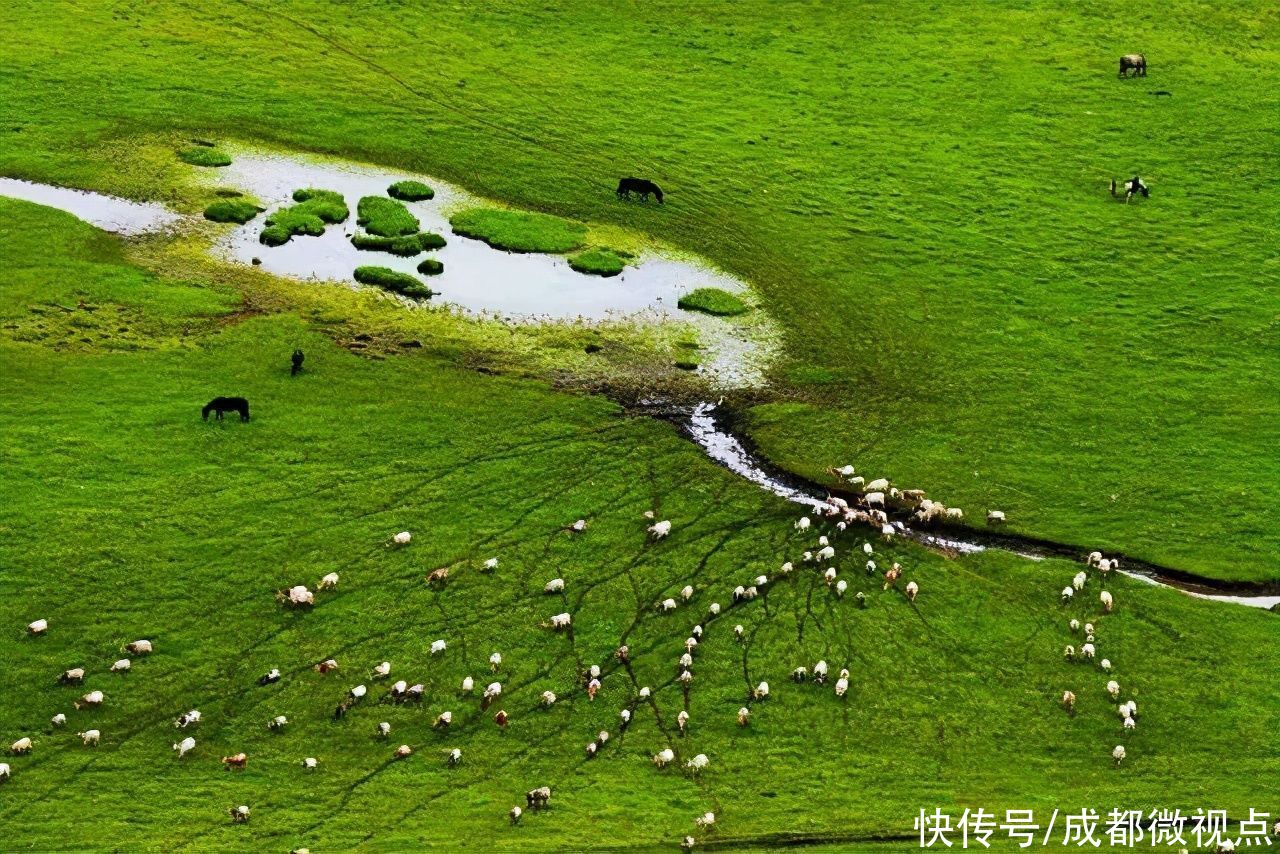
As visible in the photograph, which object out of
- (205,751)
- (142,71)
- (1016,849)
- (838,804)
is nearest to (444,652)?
(205,751)

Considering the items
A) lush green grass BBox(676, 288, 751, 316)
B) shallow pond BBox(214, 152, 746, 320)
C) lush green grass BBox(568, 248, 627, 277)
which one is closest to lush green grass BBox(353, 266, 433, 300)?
shallow pond BBox(214, 152, 746, 320)

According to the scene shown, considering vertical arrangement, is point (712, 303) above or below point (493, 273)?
above

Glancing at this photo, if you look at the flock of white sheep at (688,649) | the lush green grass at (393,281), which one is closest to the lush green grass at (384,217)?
the lush green grass at (393,281)

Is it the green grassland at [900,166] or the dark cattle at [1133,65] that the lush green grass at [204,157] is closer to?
the green grassland at [900,166]

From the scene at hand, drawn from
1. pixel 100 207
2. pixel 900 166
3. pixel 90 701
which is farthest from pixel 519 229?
pixel 90 701

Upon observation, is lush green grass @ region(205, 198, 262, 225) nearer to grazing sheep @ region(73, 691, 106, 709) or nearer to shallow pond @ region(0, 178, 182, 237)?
shallow pond @ region(0, 178, 182, 237)

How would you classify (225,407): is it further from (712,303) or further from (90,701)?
(712,303)
